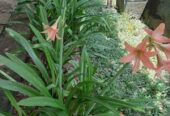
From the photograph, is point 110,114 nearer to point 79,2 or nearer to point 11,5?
point 79,2

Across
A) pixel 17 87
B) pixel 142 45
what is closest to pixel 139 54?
pixel 142 45

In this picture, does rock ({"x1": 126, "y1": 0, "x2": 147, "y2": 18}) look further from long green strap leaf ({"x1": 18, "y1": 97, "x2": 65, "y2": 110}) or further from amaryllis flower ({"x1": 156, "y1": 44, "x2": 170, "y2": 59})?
amaryllis flower ({"x1": 156, "y1": 44, "x2": 170, "y2": 59})

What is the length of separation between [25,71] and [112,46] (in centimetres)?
192

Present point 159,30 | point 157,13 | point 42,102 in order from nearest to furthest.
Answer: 1. point 159,30
2. point 42,102
3. point 157,13

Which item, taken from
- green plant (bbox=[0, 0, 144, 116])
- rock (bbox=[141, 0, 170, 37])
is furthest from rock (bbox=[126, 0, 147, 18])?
green plant (bbox=[0, 0, 144, 116])

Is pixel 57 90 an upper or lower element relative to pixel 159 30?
lower

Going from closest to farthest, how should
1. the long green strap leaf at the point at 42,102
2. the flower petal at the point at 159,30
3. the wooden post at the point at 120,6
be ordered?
the flower petal at the point at 159,30, the long green strap leaf at the point at 42,102, the wooden post at the point at 120,6

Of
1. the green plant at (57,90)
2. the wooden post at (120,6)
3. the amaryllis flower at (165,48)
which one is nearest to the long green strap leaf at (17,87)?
the green plant at (57,90)

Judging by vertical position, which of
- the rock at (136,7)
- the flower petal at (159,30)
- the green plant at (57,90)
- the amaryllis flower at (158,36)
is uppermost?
the flower petal at (159,30)

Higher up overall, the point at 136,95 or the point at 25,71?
the point at 25,71

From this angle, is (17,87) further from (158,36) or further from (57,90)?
(158,36)

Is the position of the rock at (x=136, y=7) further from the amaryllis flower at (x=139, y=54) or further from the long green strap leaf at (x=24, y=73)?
the amaryllis flower at (x=139, y=54)

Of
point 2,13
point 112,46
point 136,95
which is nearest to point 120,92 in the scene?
point 136,95

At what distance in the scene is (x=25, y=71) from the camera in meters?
1.99
